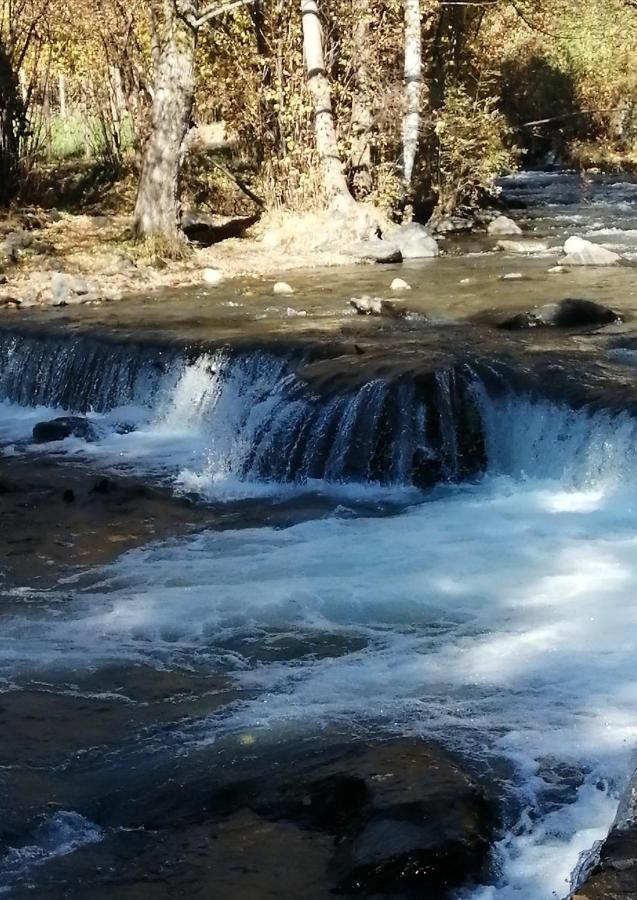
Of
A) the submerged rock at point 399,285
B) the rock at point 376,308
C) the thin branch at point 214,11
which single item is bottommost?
the rock at point 376,308

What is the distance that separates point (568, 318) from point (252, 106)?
889cm

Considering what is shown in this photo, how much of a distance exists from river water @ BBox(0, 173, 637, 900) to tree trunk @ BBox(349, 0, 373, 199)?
8.30 m

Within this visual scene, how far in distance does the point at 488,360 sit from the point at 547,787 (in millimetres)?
5140

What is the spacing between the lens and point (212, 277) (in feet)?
47.5

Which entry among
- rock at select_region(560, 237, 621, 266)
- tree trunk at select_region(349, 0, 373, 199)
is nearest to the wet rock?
rock at select_region(560, 237, 621, 266)

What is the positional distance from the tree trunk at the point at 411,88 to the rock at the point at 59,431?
371 inches

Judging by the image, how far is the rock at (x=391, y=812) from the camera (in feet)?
12.5

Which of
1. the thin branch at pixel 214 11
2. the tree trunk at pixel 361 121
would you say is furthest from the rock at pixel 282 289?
the tree trunk at pixel 361 121

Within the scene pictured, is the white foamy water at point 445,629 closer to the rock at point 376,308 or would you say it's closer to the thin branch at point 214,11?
the rock at point 376,308

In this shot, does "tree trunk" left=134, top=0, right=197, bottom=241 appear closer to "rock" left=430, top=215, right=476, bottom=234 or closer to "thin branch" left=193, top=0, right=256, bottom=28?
"thin branch" left=193, top=0, right=256, bottom=28

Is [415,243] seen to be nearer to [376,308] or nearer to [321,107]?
[321,107]

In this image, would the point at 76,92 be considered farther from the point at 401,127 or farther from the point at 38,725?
the point at 38,725

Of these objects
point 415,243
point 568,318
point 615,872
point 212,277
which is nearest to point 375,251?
point 415,243

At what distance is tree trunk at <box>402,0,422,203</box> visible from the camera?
696 inches
